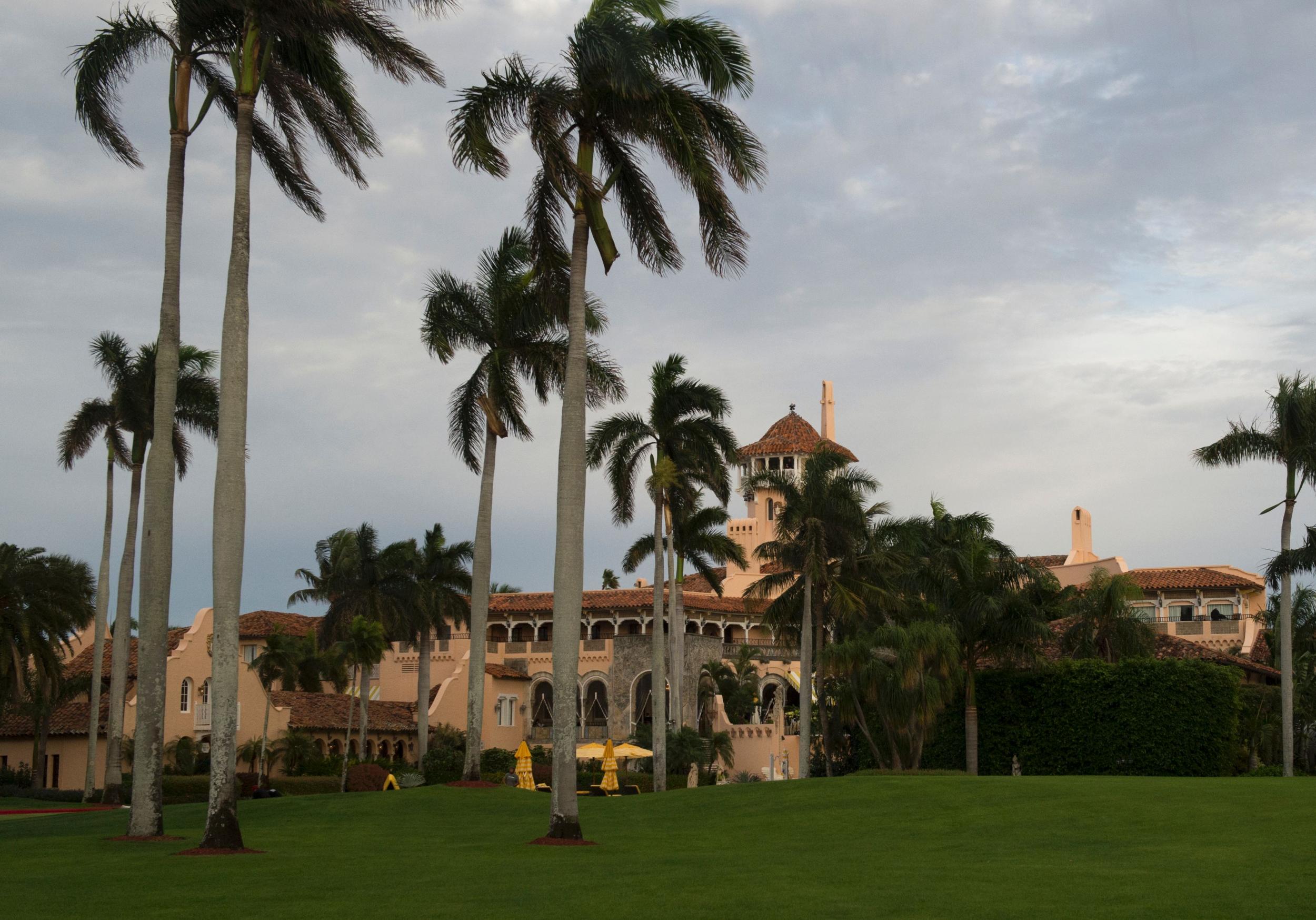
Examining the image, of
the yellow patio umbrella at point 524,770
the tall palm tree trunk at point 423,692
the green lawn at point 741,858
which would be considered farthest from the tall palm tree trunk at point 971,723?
the tall palm tree trunk at point 423,692

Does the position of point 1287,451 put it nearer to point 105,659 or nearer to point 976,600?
point 976,600

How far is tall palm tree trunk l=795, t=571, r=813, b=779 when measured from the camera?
49.2 m

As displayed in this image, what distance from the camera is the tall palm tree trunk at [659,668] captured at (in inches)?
1806

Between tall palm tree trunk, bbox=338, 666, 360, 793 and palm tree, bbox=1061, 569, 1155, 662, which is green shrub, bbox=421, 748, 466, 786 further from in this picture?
palm tree, bbox=1061, 569, 1155, 662

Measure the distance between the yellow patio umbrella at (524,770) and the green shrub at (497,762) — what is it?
6559 mm

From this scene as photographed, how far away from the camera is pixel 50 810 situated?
40219 mm

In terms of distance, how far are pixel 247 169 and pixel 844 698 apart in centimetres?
3168

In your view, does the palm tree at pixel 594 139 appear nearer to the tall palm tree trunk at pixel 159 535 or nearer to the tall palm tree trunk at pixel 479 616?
the tall palm tree trunk at pixel 159 535

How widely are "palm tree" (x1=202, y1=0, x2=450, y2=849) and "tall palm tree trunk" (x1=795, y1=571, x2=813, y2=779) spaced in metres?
27.7

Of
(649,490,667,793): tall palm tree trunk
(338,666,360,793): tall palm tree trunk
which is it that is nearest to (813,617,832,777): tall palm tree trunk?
(649,490,667,793): tall palm tree trunk

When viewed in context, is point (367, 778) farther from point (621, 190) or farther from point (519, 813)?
point (621, 190)

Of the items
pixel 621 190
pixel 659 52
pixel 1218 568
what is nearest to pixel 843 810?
pixel 621 190

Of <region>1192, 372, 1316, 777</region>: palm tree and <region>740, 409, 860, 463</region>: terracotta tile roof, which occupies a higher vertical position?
<region>740, 409, 860, 463</region>: terracotta tile roof

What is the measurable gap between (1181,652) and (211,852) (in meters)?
46.1
